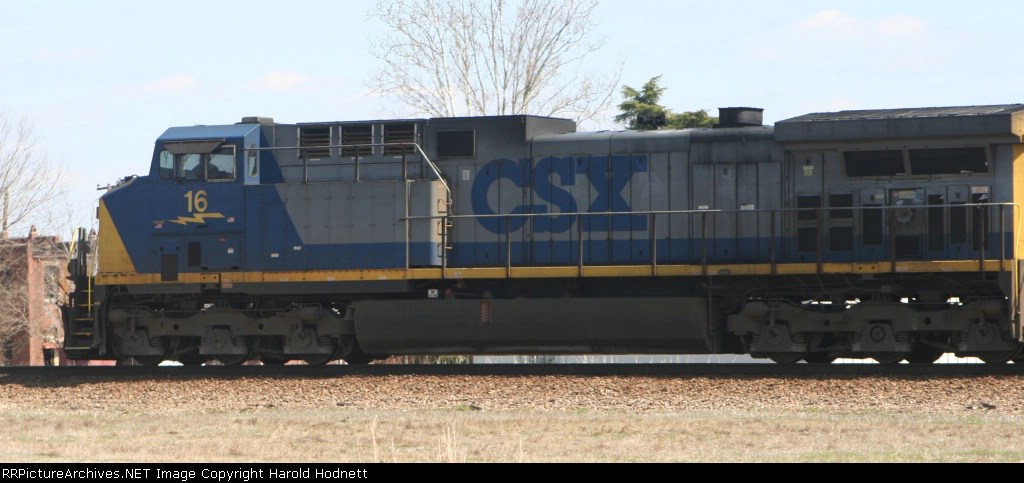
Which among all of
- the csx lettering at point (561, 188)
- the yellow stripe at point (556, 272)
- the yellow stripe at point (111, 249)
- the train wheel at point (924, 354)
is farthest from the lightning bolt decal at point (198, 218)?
the train wheel at point (924, 354)

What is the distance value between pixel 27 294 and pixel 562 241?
35.5 m

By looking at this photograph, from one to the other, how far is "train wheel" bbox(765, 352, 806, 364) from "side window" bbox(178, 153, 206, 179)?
839 cm


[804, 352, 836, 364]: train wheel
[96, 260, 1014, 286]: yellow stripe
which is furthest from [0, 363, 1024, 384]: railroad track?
[96, 260, 1014, 286]: yellow stripe

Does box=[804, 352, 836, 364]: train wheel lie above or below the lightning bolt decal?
below

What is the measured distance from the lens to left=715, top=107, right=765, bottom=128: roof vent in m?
18.5

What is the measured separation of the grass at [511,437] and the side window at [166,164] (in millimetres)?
5014

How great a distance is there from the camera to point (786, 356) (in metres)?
17.5

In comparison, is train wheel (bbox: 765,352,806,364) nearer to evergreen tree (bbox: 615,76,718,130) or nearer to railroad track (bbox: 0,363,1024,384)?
railroad track (bbox: 0,363,1024,384)

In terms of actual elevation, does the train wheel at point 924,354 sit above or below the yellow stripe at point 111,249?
below

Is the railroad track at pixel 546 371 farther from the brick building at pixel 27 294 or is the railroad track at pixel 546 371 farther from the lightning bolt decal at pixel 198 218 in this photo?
the brick building at pixel 27 294

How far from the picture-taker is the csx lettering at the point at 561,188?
18.4 m
